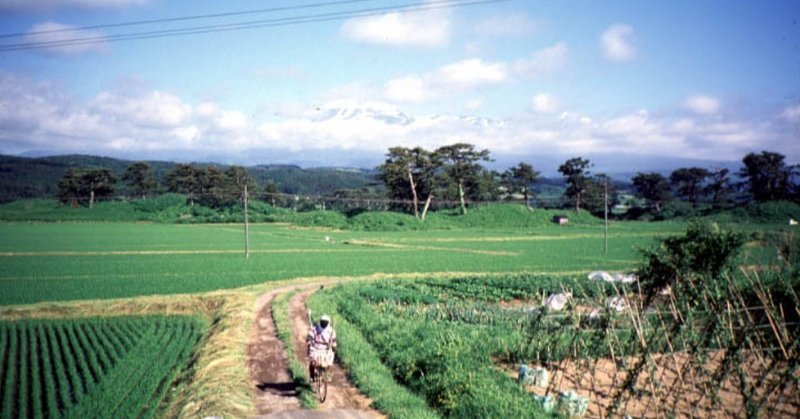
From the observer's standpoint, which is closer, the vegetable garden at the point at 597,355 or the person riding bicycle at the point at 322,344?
the vegetable garden at the point at 597,355

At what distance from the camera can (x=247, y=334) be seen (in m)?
16.9

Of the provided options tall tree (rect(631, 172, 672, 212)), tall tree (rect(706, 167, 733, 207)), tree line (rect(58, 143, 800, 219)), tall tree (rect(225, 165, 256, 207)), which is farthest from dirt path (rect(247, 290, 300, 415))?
tall tree (rect(631, 172, 672, 212))

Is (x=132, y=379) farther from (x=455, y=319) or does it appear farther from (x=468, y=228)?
(x=468, y=228)

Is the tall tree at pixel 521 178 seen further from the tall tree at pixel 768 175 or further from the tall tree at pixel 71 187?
the tall tree at pixel 71 187

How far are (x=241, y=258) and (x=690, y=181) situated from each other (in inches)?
3812

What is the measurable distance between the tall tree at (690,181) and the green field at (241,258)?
2084 inches

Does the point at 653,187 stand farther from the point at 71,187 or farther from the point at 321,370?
the point at 71,187

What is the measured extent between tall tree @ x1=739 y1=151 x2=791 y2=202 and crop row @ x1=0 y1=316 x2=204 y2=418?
311 ft

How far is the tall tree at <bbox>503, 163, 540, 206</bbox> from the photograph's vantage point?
90.4 meters

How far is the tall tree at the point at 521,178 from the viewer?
297 ft

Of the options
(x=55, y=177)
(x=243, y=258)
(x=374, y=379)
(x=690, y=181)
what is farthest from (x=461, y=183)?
(x=55, y=177)

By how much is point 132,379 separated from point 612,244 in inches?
1805

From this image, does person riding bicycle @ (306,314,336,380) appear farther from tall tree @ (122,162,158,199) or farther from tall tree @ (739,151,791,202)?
tall tree @ (122,162,158,199)

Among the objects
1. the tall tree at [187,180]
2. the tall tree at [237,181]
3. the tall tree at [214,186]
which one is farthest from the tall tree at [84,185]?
the tall tree at [237,181]
